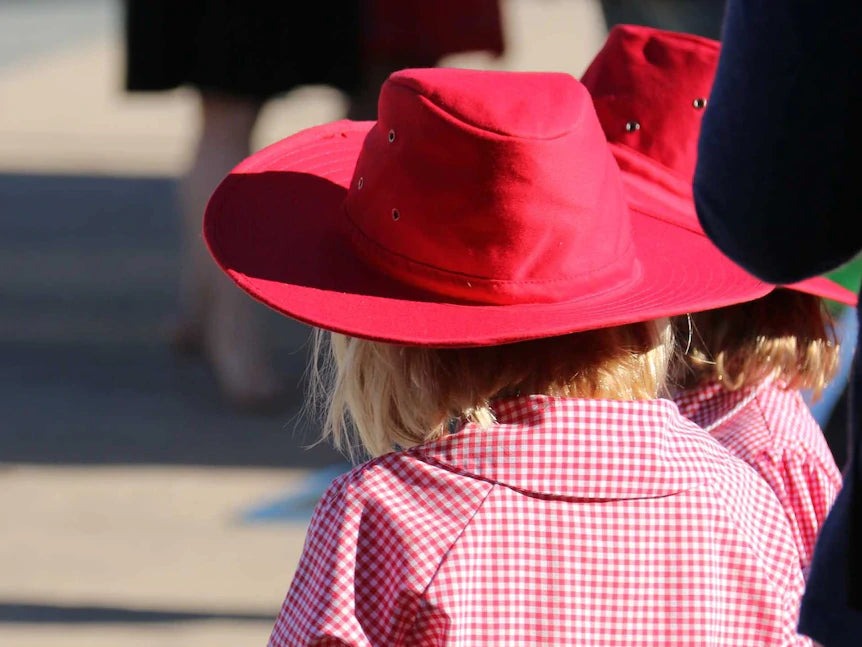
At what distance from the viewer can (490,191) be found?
1.45 meters

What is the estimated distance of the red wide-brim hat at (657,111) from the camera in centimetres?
188

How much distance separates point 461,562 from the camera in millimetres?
1374

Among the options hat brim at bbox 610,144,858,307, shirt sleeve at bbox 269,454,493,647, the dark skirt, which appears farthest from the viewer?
the dark skirt

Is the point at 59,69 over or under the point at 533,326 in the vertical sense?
under

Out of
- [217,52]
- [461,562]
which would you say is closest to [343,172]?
[461,562]

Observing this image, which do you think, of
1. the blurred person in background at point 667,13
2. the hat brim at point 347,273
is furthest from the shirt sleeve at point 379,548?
the blurred person in background at point 667,13

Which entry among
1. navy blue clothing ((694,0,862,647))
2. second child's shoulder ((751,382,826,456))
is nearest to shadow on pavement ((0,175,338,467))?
second child's shoulder ((751,382,826,456))

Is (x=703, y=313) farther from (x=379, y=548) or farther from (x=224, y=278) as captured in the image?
(x=224, y=278)

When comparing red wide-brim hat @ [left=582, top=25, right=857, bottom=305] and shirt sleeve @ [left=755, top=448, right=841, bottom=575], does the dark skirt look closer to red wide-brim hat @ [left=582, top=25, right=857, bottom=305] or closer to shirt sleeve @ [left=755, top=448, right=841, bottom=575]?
red wide-brim hat @ [left=582, top=25, right=857, bottom=305]

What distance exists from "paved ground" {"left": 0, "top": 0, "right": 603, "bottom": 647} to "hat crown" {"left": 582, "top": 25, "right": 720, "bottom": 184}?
1.35 meters

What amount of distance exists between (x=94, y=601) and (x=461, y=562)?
161cm

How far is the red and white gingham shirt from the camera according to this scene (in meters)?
1.39

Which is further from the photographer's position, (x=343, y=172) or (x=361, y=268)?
(x=343, y=172)

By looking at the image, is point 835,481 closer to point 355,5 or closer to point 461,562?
point 461,562
